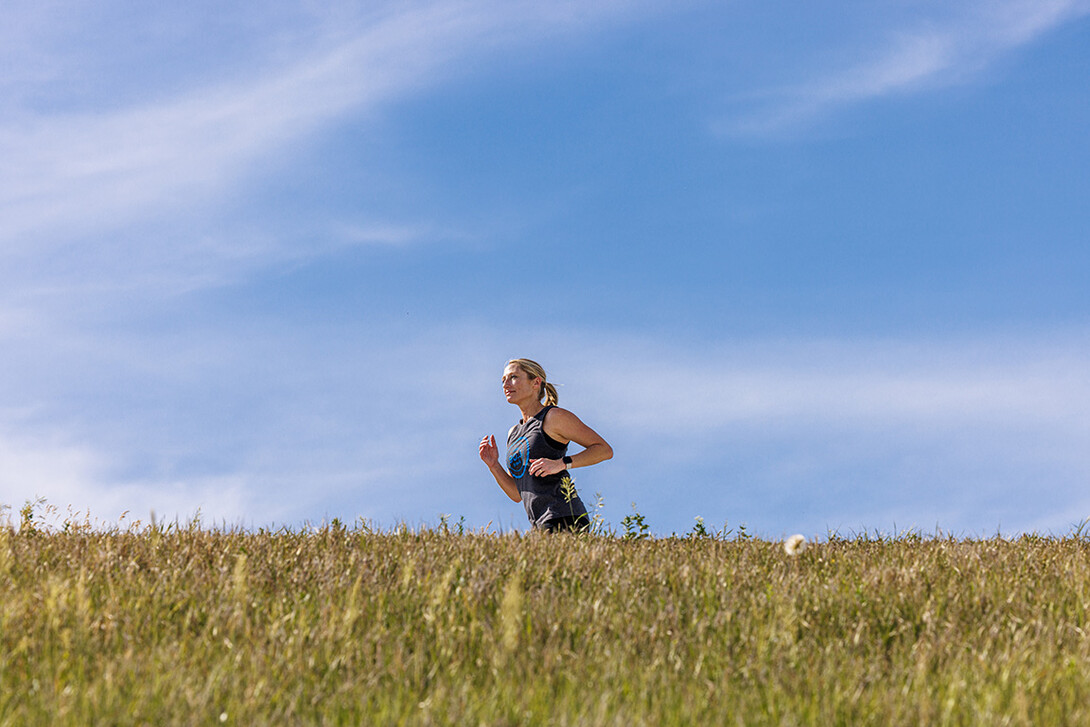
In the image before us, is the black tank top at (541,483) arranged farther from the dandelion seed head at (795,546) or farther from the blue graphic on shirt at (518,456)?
the dandelion seed head at (795,546)

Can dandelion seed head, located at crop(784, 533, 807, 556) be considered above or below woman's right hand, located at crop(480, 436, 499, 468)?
below

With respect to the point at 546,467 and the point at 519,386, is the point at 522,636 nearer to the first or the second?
the point at 546,467

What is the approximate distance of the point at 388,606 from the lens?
17.0 ft

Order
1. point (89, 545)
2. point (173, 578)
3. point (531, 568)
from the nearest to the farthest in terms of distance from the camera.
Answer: point (173, 578) → point (531, 568) → point (89, 545)

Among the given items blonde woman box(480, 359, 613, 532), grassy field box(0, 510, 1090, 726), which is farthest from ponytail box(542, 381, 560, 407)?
grassy field box(0, 510, 1090, 726)

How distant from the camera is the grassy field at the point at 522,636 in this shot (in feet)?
12.7

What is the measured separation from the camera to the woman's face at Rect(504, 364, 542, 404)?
1002cm

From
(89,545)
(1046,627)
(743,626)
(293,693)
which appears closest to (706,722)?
(743,626)

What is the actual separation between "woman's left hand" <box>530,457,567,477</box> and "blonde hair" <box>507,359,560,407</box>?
1047 mm

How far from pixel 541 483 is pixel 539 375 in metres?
1.28

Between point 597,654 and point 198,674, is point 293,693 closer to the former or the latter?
point 198,674

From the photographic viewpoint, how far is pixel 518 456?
32.5ft

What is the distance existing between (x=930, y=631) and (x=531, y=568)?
244 centimetres

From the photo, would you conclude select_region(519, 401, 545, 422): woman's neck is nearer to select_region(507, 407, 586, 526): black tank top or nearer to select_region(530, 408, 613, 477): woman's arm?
select_region(507, 407, 586, 526): black tank top
